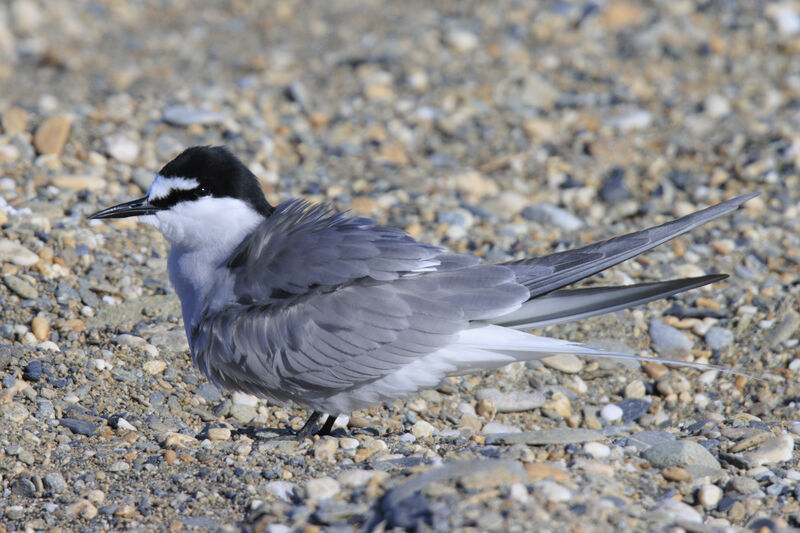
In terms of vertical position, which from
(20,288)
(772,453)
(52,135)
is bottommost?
(772,453)

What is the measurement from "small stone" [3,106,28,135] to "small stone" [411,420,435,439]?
360 centimetres

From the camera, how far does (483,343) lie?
13.2ft

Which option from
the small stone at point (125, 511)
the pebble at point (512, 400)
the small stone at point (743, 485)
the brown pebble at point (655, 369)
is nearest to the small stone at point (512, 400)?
the pebble at point (512, 400)

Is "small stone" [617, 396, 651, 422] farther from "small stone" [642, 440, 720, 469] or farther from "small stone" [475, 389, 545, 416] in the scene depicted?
"small stone" [642, 440, 720, 469]

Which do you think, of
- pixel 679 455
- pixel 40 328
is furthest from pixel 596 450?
pixel 40 328

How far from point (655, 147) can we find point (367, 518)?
471cm

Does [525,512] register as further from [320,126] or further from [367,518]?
[320,126]

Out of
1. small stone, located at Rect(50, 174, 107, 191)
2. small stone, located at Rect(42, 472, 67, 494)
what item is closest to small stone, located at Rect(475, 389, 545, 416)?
small stone, located at Rect(42, 472, 67, 494)

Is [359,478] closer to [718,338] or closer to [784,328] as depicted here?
[718,338]

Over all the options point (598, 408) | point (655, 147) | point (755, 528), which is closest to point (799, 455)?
point (755, 528)

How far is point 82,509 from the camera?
3646 mm

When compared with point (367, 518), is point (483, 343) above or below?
above

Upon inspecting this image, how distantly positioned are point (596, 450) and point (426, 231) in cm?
253

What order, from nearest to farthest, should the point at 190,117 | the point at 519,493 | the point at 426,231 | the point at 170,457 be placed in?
1. the point at 519,493
2. the point at 170,457
3. the point at 426,231
4. the point at 190,117
